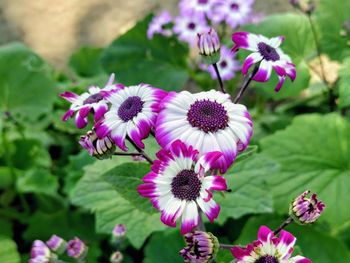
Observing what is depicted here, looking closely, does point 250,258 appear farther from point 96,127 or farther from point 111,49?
point 111,49

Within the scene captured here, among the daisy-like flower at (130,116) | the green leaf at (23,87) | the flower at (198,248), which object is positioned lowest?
the green leaf at (23,87)

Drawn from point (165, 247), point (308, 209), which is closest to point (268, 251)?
point (308, 209)

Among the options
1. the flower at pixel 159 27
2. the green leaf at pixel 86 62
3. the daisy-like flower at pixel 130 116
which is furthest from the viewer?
the green leaf at pixel 86 62

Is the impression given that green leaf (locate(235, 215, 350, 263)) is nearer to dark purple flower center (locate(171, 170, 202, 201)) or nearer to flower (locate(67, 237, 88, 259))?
flower (locate(67, 237, 88, 259))

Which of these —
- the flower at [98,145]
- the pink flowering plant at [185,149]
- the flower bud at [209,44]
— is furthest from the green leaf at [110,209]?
the flower bud at [209,44]

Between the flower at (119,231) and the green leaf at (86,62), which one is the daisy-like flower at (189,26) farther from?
the flower at (119,231)

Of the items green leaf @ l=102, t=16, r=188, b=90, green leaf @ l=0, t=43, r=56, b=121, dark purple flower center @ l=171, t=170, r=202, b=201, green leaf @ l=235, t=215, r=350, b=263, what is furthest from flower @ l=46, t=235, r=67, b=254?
green leaf @ l=102, t=16, r=188, b=90
